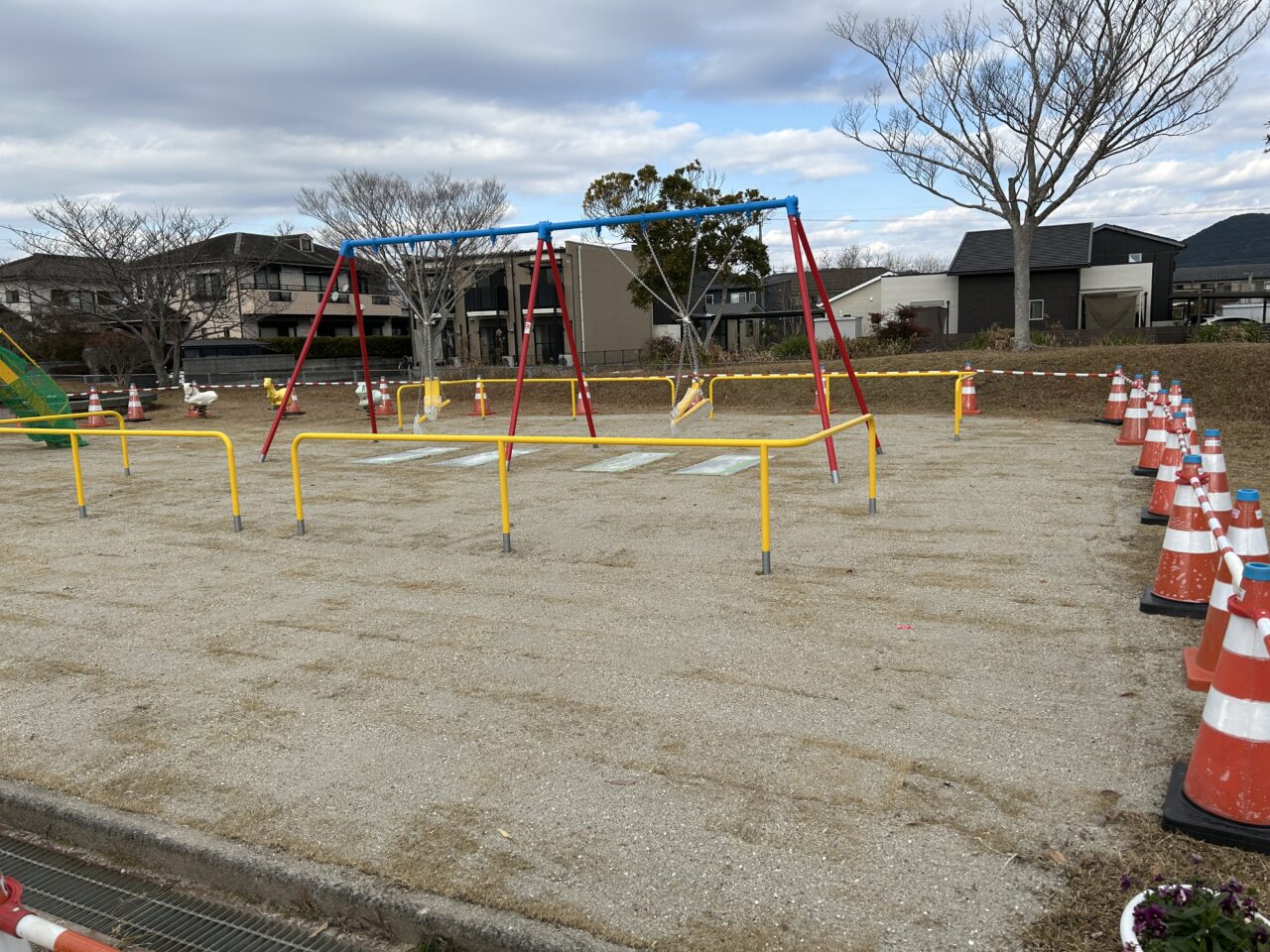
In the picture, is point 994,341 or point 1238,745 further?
point 994,341

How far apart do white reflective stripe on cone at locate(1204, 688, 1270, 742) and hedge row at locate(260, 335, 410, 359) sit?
4022 centimetres

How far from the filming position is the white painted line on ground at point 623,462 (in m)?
10.6

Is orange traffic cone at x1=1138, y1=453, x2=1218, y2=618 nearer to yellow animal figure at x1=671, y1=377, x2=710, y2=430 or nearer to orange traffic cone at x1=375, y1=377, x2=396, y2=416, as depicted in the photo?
yellow animal figure at x1=671, y1=377, x2=710, y2=430

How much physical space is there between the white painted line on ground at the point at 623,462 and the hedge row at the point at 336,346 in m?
31.0

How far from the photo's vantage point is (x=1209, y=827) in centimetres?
253

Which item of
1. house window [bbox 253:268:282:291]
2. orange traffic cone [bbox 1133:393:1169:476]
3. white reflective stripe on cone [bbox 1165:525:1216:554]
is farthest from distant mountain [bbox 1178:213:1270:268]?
white reflective stripe on cone [bbox 1165:525:1216:554]

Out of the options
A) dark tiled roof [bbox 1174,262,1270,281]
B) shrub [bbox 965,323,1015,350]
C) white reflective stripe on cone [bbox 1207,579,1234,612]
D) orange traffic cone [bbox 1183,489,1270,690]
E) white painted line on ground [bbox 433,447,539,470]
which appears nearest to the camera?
white reflective stripe on cone [bbox 1207,579,1234,612]

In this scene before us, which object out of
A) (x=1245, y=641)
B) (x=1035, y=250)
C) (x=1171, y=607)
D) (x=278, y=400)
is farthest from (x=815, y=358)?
(x=1035, y=250)

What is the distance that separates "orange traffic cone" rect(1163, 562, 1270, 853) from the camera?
2.49m

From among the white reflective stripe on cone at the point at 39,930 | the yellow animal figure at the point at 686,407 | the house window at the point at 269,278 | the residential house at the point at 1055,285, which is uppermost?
the house window at the point at 269,278

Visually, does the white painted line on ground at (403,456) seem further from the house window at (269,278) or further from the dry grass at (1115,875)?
the house window at (269,278)

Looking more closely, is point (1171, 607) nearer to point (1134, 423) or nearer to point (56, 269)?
point (1134, 423)

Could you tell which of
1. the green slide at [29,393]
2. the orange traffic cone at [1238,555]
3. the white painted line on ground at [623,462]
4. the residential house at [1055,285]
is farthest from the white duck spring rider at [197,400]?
the residential house at [1055,285]

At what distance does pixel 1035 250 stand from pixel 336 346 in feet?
98.0
